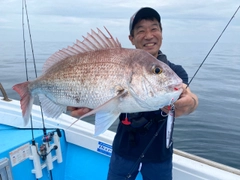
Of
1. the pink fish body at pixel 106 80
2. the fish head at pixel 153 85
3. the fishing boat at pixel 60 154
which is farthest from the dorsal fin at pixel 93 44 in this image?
the fishing boat at pixel 60 154

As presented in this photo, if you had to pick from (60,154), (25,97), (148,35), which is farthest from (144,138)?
(60,154)

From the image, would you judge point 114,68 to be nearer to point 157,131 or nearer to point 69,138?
point 157,131

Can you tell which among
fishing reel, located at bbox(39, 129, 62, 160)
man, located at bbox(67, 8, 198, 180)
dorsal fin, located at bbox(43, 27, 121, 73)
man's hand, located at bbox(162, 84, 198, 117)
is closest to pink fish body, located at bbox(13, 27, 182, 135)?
dorsal fin, located at bbox(43, 27, 121, 73)

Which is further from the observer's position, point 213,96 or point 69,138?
point 213,96

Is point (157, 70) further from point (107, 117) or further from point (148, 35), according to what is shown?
point (148, 35)

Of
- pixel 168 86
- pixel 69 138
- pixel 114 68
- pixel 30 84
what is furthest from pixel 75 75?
pixel 69 138

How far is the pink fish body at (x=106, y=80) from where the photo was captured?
1.39 metres

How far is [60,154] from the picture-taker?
9.38 ft

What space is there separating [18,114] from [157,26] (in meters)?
2.32

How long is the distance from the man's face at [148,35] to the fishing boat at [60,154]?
1.22 meters

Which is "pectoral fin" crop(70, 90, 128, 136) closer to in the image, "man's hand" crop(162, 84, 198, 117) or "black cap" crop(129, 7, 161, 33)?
"man's hand" crop(162, 84, 198, 117)

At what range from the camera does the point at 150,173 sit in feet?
6.57

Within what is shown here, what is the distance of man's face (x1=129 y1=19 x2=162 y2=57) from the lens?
6.75 ft

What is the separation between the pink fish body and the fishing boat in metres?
Answer: 1.05
